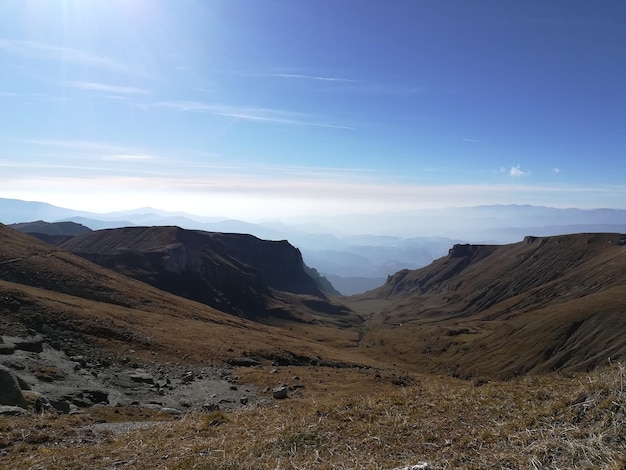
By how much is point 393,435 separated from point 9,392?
16.8 metres

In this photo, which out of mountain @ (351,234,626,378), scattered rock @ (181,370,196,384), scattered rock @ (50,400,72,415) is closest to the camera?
scattered rock @ (50,400,72,415)

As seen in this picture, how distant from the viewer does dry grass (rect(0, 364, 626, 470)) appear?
803 centimetres

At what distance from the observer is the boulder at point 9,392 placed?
16.9m

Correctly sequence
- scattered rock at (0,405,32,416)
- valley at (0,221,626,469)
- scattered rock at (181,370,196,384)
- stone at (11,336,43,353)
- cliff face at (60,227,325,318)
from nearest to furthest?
valley at (0,221,626,469) < scattered rock at (0,405,32,416) < stone at (11,336,43,353) < scattered rock at (181,370,196,384) < cliff face at (60,227,325,318)


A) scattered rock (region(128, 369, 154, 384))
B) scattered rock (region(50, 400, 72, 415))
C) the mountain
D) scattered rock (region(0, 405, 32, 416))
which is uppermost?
scattered rock (region(0, 405, 32, 416))

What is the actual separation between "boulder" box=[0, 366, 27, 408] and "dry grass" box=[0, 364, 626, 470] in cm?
355

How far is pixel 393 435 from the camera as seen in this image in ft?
35.9

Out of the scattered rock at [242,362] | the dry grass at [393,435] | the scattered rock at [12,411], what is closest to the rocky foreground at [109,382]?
the scattered rock at [12,411]

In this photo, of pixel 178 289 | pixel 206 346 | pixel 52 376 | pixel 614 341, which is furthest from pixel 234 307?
pixel 52 376

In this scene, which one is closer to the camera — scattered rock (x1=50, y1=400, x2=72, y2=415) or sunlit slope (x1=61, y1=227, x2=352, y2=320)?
scattered rock (x1=50, y1=400, x2=72, y2=415)

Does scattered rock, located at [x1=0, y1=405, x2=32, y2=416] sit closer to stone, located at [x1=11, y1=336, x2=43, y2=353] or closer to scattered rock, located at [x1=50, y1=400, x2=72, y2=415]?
scattered rock, located at [x1=50, y1=400, x2=72, y2=415]

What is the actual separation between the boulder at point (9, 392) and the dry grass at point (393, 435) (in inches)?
140

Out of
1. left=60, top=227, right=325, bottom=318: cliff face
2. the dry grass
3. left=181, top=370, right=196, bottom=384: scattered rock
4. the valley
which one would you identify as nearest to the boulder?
the valley

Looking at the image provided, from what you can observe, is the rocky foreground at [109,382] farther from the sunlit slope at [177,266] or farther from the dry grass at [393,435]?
the sunlit slope at [177,266]
